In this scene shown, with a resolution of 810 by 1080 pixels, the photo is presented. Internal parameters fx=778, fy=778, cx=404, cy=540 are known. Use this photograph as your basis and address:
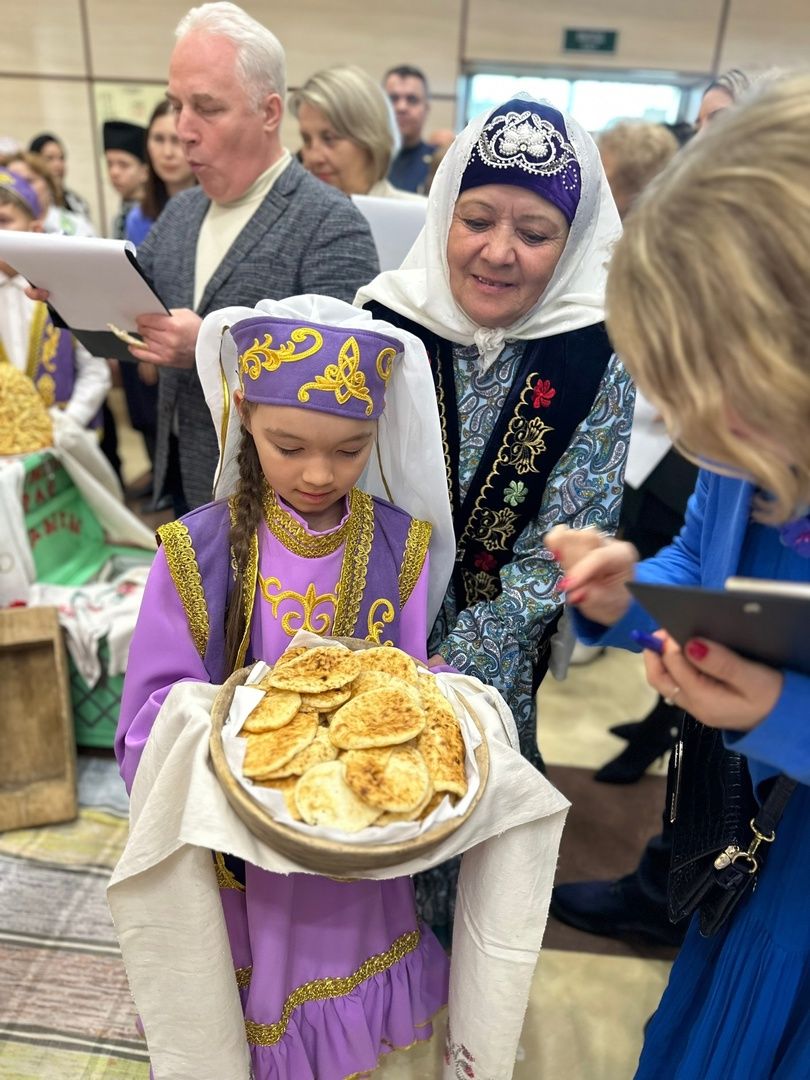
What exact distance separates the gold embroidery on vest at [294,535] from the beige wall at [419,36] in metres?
5.41

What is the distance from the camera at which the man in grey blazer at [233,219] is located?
5.74 feet

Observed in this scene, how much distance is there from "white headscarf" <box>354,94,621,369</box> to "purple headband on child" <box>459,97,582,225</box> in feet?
0.11

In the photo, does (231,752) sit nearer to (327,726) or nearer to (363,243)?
(327,726)

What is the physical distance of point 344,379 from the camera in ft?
3.58

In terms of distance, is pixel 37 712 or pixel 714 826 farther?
pixel 37 712

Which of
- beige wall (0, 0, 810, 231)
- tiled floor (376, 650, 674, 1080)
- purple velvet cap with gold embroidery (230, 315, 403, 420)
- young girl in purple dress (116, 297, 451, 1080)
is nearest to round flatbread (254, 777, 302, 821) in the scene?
young girl in purple dress (116, 297, 451, 1080)

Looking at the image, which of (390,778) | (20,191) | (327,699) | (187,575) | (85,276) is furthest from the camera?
(20,191)

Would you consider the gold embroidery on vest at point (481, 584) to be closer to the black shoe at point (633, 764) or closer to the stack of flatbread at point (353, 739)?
the stack of flatbread at point (353, 739)

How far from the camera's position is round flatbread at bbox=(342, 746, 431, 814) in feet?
2.86

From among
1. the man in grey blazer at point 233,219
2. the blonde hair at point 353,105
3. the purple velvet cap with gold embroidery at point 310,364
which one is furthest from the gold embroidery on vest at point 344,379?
Result: the blonde hair at point 353,105

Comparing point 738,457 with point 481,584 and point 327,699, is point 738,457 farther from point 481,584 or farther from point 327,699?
point 481,584

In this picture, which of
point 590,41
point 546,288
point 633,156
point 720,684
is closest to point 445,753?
point 720,684

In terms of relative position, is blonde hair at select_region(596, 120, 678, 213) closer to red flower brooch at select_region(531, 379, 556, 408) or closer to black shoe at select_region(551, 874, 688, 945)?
red flower brooch at select_region(531, 379, 556, 408)

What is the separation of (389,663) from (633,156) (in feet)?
6.41
